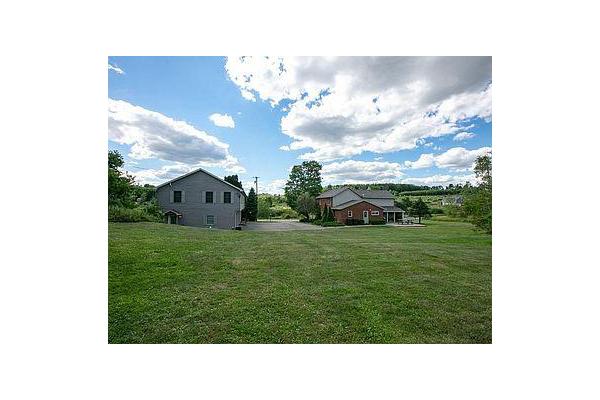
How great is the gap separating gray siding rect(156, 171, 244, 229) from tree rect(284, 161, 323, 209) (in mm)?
957

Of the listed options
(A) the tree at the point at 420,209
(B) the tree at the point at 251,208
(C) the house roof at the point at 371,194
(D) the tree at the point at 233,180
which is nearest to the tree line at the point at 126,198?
(D) the tree at the point at 233,180

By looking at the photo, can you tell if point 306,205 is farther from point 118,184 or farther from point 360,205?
point 118,184

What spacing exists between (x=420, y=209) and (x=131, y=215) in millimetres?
5372

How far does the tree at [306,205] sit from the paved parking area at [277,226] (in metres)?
0.29

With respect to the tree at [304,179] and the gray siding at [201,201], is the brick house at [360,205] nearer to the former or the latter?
the tree at [304,179]
